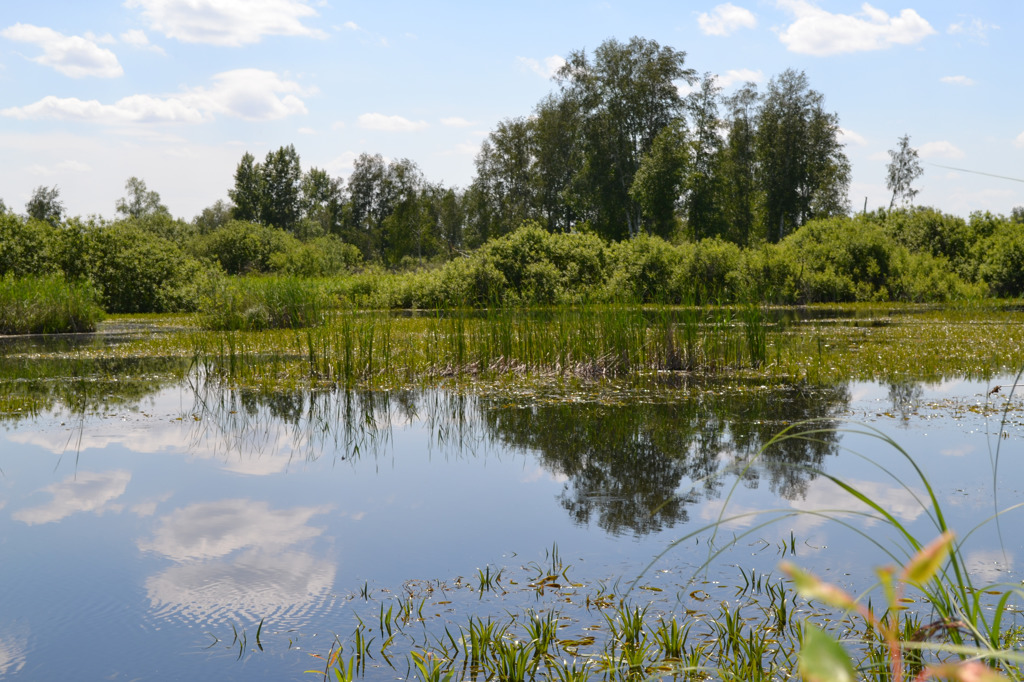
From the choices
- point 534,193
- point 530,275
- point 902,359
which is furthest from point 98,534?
point 534,193

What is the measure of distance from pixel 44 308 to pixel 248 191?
171 feet

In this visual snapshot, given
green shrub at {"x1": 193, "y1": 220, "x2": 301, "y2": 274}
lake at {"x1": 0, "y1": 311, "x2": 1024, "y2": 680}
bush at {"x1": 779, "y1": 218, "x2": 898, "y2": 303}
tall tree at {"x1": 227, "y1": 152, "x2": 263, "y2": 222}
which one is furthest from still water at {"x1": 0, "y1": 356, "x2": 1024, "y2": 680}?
tall tree at {"x1": 227, "y1": 152, "x2": 263, "y2": 222}

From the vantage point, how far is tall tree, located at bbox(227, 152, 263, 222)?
68812mm

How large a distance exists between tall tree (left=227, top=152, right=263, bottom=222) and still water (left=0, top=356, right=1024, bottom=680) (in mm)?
63134

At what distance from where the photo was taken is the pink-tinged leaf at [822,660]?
0.52 m

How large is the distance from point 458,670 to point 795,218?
49.1 meters

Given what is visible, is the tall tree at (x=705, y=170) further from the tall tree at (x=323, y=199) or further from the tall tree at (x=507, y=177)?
the tall tree at (x=323, y=199)

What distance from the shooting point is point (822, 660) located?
53cm

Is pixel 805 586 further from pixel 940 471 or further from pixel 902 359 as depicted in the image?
pixel 902 359

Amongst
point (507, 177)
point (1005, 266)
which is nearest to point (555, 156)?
point (507, 177)

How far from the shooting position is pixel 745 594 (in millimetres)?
3984

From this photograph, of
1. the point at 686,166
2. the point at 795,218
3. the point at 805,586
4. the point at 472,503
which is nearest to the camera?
the point at 805,586

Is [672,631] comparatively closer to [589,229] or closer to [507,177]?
[589,229]

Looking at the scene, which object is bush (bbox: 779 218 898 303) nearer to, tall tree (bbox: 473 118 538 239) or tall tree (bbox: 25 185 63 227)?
tall tree (bbox: 473 118 538 239)
